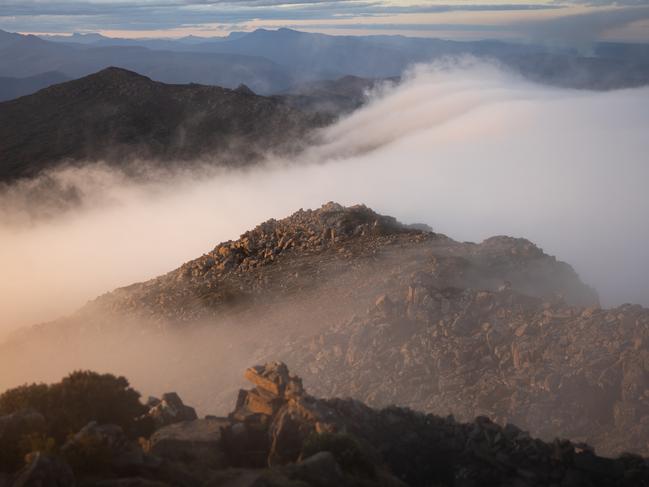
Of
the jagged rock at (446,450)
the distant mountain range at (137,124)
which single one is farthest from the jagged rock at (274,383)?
the distant mountain range at (137,124)

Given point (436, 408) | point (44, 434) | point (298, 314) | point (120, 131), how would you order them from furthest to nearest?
point (120, 131)
point (298, 314)
point (436, 408)
point (44, 434)

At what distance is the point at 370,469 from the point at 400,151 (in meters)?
114

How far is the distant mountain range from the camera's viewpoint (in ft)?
269

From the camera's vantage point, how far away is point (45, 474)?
367 inches

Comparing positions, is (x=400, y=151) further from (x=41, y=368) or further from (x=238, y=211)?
(x=41, y=368)

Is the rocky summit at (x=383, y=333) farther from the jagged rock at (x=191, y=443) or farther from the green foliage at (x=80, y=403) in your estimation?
the green foliage at (x=80, y=403)

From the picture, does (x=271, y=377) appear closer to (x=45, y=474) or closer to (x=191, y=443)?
(x=191, y=443)

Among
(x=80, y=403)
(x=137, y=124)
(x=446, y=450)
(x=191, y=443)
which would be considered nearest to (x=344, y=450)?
(x=191, y=443)

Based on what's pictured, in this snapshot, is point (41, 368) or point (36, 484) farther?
point (41, 368)

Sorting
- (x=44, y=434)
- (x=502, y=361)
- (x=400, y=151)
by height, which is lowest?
(x=400, y=151)

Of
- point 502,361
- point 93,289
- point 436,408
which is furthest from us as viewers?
point 93,289

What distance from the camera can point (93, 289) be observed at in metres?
51.5

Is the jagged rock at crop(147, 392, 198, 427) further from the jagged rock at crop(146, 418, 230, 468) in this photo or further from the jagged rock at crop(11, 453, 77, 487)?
the jagged rock at crop(11, 453, 77, 487)

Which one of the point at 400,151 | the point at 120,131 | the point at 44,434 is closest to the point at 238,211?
the point at 120,131
